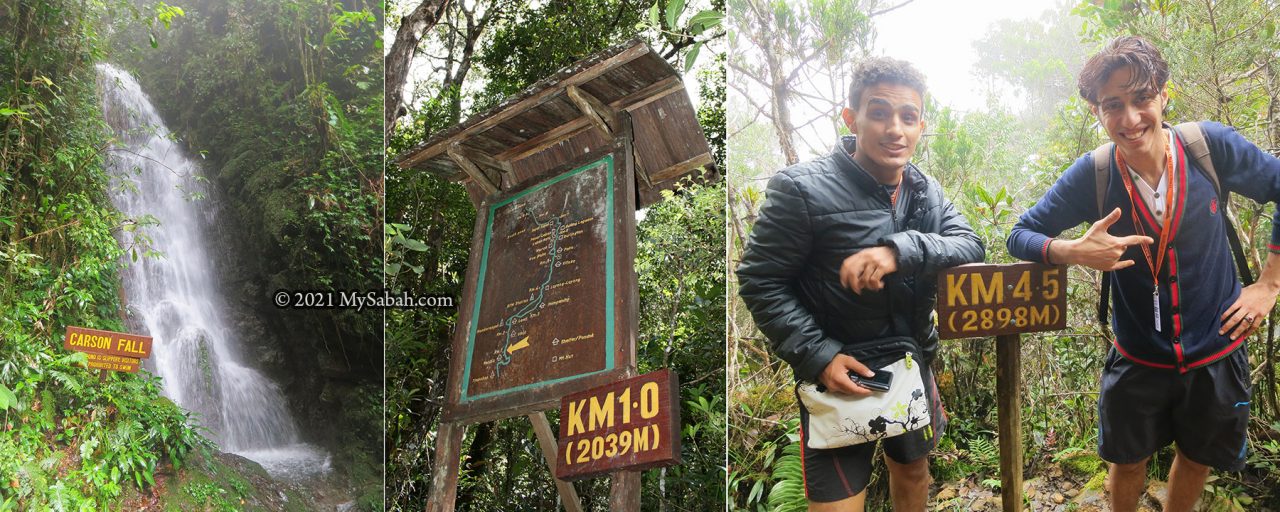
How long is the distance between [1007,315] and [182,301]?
4.13 metres

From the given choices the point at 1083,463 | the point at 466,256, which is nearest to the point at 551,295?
the point at 1083,463

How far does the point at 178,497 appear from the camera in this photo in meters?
4.34

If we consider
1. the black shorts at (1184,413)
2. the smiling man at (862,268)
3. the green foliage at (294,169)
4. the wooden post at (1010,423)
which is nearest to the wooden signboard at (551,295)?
the smiling man at (862,268)

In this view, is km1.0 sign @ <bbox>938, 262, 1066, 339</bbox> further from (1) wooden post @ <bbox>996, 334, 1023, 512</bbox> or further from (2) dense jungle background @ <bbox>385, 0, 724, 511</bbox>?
(2) dense jungle background @ <bbox>385, 0, 724, 511</bbox>

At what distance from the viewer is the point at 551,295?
3.45 metres

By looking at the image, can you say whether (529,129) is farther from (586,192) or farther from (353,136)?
(353,136)

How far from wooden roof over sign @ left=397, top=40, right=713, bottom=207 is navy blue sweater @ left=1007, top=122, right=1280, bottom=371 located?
1.57 meters

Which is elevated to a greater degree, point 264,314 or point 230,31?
point 230,31

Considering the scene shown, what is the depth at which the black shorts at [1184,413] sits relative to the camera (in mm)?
2781

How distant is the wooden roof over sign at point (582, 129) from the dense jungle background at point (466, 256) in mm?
1049

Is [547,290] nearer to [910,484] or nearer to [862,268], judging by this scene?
[862,268]

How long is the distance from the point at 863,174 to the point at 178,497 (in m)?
3.68

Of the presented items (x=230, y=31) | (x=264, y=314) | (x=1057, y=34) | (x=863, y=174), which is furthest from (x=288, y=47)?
(x=1057, y=34)

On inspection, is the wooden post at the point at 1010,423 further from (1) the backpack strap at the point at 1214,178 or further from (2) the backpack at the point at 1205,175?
(1) the backpack strap at the point at 1214,178
